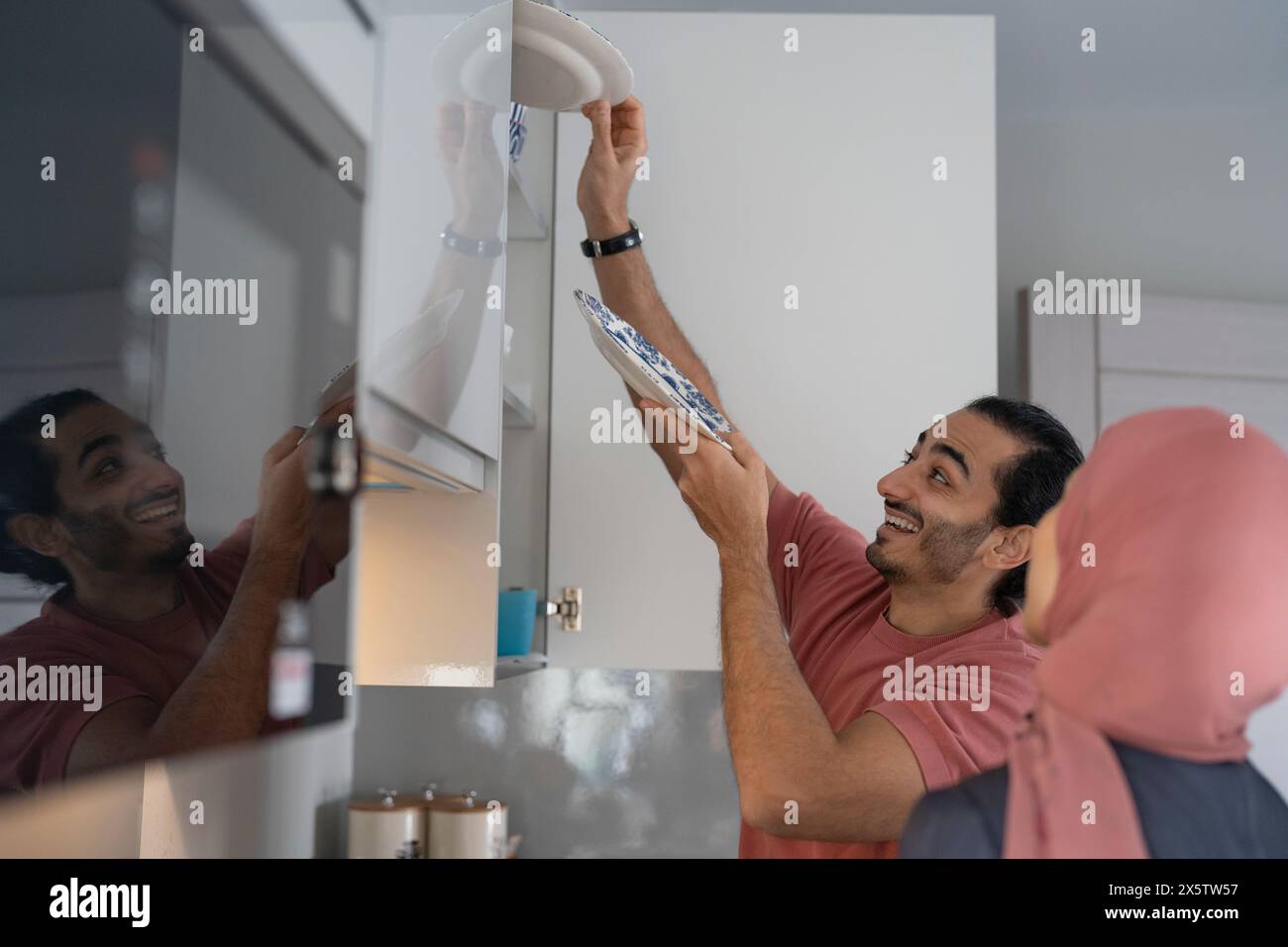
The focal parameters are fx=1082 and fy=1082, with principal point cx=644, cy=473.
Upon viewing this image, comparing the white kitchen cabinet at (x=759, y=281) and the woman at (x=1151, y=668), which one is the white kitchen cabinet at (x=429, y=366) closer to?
the white kitchen cabinet at (x=759, y=281)

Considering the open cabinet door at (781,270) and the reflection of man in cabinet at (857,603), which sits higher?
the open cabinet door at (781,270)

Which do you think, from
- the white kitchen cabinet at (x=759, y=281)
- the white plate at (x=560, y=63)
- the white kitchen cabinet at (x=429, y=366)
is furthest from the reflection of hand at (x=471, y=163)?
the white kitchen cabinet at (x=759, y=281)

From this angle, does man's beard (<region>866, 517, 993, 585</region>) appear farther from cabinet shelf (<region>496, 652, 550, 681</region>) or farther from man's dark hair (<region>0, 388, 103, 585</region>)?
man's dark hair (<region>0, 388, 103, 585</region>)

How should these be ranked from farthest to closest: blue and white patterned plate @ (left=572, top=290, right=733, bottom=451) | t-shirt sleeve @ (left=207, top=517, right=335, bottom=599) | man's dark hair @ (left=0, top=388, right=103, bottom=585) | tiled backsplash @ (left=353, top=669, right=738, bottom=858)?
1. tiled backsplash @ (left=353, top=669, right=738, bottom=858)
2. blue and white patterned plate @ (left=572, top=290, right=733, bottom=451)
3. t-shirt sleeve @ (left=207, top=517, right=335, bottom=599)
4. man's dark hair @ (left=0, top=388, right=103, bottom=585)

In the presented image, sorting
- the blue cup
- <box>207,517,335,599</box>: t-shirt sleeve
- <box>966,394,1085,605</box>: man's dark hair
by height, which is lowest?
the blue cup

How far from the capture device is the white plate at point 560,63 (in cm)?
99

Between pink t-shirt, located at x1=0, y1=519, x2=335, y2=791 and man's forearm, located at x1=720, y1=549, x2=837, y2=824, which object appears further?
man's forearm, located at x1=720, y1=549, x2=837, y2=824

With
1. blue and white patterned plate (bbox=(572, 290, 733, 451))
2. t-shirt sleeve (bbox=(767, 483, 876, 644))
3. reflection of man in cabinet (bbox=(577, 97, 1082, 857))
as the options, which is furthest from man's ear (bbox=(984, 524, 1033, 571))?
blue and white patterned plate (bbox=(572, 290, 733, 451))

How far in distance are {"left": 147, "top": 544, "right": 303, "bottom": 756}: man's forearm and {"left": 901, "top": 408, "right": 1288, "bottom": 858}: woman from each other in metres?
0.53

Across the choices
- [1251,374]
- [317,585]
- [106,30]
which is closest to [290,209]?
[106,30]

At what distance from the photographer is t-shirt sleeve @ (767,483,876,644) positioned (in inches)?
45.4

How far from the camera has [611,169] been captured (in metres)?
1.22

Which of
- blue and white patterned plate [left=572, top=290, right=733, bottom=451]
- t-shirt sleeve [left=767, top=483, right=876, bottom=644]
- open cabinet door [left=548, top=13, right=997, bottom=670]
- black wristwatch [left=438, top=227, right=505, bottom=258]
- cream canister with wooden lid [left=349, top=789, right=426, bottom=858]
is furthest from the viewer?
cream canister with wooden lid [left=349, top=789, right=426, bottom=858]

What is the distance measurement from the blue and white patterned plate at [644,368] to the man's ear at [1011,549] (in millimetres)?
275
